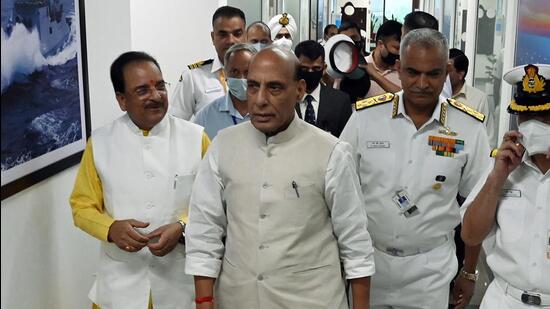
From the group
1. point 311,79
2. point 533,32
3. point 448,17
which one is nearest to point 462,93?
point 533,32

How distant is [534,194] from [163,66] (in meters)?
3.80

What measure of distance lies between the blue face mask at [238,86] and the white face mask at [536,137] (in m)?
1.25

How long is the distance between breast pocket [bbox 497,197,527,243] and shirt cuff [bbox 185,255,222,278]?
852mm

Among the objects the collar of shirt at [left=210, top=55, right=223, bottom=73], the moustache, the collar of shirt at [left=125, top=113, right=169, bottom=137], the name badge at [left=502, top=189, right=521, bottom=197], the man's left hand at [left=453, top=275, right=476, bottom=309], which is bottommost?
the man's left hand at [left=453, top=275, right=476, bottom=309]

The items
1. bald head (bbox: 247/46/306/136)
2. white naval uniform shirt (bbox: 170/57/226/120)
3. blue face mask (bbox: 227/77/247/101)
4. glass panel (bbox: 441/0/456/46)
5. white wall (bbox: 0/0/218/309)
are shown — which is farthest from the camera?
glass panel (bbox: 441/0/456/46)

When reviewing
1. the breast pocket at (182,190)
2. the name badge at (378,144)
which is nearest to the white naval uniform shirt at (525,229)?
the name badge at (378,144)

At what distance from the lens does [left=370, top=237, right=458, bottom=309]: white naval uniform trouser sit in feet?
7.49

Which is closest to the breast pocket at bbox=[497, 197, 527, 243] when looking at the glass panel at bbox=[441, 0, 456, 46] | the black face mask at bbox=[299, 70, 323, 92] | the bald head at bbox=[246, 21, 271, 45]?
the black face mask at bbox=[299, 70, 323, 92]

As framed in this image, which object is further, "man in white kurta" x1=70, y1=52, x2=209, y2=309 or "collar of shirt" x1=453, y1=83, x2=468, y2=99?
"collar of shirt" x1=453, y1=83, x2=468, y2=99

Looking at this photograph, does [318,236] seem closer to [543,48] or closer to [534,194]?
[534,194]

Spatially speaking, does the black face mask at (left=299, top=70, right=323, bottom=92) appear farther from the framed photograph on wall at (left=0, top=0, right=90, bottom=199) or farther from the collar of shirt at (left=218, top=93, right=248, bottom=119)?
the framed photograph on wall at (left=0, top=0, right=90, bottom=199)

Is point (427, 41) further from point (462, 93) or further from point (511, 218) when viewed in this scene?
point (462, 93)

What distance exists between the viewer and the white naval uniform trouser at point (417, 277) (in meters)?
2.28

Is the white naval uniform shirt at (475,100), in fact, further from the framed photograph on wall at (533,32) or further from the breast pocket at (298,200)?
the breast pocket at (298,200)
